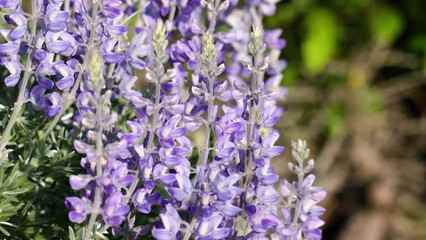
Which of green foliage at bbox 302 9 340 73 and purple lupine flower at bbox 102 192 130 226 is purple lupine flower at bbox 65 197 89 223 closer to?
purple lupine flower at bbox 102 192 130 226

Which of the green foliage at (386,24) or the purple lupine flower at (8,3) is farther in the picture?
the green foliage at (386,24)

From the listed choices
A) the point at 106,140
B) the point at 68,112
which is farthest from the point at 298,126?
the point at 106,140

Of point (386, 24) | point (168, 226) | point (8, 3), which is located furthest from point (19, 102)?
point (386, 24)

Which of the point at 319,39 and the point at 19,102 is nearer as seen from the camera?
the point at 19,102

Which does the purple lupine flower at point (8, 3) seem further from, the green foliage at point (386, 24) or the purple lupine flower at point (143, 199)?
the green foliage at point (386, 24)

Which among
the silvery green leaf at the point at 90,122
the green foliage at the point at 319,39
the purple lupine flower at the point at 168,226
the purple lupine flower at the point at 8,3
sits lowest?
the purple lupine flower at the point at 168,226

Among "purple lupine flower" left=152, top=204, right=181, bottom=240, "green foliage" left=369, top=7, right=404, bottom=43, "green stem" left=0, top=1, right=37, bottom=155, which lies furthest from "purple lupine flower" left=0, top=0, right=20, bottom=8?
"green foliage" left=369, top=7, right=404, bottom=43

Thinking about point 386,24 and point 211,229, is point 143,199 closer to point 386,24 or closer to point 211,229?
point 211,229

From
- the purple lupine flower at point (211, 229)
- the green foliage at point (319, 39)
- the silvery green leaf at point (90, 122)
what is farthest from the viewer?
the green foliage at point (319, 39)

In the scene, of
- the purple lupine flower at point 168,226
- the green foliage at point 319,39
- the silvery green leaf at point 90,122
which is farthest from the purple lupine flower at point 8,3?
the green foliage at point 319,39
